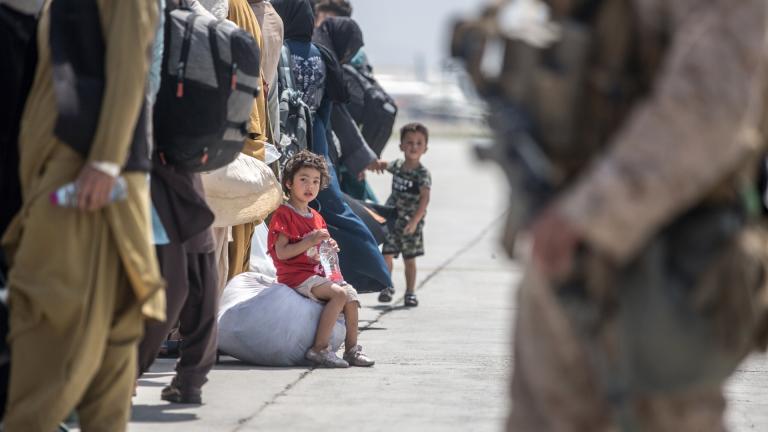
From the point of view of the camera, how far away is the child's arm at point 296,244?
7.55m

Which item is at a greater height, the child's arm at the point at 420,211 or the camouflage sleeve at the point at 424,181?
the camouflage sleeve at the point at 424,181

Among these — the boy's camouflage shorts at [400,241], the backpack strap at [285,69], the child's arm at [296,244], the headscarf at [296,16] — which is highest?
the headscarf at [296,16]

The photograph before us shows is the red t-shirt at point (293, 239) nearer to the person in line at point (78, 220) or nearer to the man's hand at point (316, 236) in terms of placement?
the man's hand at point (316, 236)

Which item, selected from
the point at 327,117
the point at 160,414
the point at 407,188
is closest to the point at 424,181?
the point at 407,188

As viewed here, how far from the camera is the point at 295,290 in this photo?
7699 millimetres

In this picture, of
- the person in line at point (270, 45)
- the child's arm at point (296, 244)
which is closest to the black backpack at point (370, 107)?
the person in line at point (270, 45)

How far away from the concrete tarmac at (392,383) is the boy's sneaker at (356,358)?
0.21 ft

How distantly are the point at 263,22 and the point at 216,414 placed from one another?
9.87 feet

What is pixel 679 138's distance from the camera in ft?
9.89

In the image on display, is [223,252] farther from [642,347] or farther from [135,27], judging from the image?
[642,347]

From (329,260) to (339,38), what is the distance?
9.58 feet

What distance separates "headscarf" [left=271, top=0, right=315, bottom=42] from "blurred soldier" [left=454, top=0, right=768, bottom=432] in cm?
602

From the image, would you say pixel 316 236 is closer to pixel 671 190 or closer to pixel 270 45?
pixel 270 45

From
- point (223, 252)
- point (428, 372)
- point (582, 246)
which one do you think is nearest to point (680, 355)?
point (582, 246)
